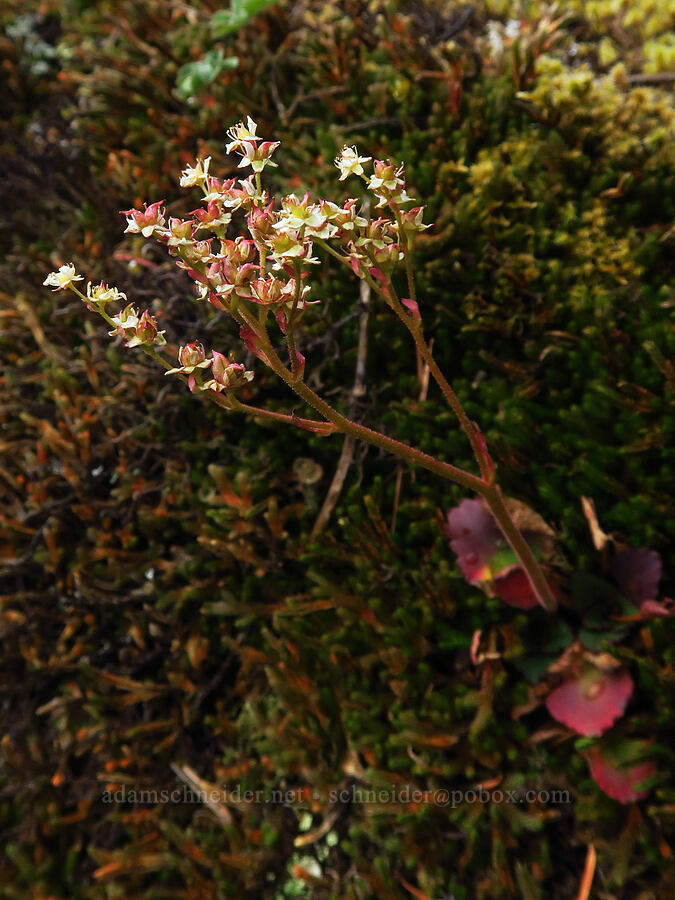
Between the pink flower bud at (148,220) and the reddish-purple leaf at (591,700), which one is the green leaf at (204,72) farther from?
the reddish-purple leaf at (591,700)

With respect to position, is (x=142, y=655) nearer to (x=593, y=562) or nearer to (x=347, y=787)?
(x=347, y=787)

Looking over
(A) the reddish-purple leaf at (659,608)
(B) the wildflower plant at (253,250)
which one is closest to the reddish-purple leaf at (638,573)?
(A) the reddish-purple leaf at (659,608)

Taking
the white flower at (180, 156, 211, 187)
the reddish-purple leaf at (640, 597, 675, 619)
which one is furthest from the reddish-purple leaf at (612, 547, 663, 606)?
the white flower at (180, 156, 211, 187)

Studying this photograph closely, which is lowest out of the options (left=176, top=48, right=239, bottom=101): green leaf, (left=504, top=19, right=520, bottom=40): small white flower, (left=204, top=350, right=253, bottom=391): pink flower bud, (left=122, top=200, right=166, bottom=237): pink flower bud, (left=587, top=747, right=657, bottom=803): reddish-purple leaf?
(left=587, top=747, right=657, bottom=803): reddish-purple leaf

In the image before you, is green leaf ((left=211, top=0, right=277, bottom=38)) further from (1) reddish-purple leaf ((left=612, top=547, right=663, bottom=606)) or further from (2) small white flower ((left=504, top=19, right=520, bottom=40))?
Result: (1) reddish-purple leaf ((left=612, top=547, right=663, bottom=606))

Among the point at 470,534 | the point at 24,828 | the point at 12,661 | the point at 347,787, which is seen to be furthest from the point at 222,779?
the point at 470,534
